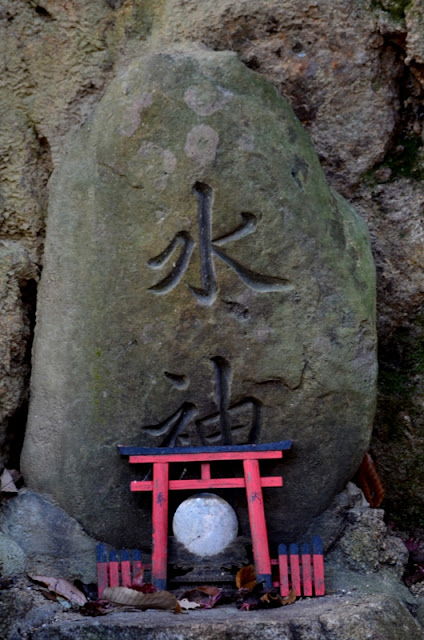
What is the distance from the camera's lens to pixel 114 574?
3936 millimetres

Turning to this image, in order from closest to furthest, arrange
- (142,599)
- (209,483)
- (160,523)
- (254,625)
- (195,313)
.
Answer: (254,625) → (142,599) → (160,523) → (209,483) → (195,313)

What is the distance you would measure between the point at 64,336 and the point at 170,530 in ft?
3.49

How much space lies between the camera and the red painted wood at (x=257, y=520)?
3924 mm

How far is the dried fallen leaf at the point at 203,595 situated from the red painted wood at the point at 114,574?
31 cm

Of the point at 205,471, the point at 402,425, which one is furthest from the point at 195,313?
the point at 402,425

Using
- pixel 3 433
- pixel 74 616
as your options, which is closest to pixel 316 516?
pixel 74 616

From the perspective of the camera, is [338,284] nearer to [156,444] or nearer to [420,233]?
[420,233]

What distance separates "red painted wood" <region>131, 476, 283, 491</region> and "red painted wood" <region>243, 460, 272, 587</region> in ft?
0.13

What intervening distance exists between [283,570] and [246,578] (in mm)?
174

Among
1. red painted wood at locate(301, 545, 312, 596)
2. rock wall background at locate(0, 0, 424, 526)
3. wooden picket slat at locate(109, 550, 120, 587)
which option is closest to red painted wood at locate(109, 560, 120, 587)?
wooden picket slat at locate(109, 550, 120, 587)

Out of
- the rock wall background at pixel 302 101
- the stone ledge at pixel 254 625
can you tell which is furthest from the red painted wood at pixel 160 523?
the rock wall background at pixel 302 101

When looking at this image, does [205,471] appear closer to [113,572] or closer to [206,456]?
[206,456]

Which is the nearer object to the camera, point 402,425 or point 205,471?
Result: point 205,471

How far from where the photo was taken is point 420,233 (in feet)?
15.8
